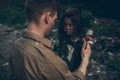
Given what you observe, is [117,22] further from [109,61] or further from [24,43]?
[24,43]

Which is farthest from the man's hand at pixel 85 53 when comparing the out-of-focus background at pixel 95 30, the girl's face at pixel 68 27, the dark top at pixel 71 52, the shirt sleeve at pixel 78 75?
the out-of-focus background at pixel 95 30

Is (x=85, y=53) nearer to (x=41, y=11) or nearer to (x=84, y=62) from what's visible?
(x=84, y=62)

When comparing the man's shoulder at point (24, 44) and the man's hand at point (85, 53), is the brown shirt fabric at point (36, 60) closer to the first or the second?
the man's shoulder at point (24, 44)

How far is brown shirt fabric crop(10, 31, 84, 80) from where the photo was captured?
10.4ft

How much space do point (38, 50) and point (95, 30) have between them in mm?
5496

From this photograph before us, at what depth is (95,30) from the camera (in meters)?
8.55

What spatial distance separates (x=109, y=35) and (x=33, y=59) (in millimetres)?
5338

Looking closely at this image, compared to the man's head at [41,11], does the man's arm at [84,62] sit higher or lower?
lower

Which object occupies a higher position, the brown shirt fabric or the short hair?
the short hair

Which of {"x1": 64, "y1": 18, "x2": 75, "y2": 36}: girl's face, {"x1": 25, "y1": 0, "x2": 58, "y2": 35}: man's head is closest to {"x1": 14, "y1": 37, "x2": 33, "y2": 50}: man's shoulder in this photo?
{"x1": 25, "y1": 0, "x2": 58, "y2": 35}: man's head

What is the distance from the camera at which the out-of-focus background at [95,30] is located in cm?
677

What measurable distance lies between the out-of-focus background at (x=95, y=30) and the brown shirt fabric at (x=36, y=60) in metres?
3.29

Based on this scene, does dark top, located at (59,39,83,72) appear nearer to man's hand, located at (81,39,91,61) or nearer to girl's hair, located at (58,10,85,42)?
girl's hair, located at (58,10,85,42)

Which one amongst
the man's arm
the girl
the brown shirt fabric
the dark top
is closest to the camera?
the brown shirt fabric
